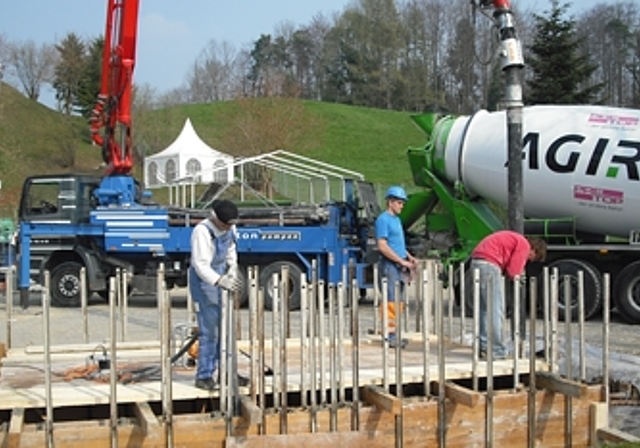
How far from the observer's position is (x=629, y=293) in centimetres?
1466

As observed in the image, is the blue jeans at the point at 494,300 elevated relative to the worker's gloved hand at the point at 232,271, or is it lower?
lower

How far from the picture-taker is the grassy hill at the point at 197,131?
5188 centimetres

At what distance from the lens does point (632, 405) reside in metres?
8.42

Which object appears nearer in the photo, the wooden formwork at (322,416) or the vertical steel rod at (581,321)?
the wooden formwork at (322,416)

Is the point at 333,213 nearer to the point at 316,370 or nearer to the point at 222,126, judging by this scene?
the point at 316,370

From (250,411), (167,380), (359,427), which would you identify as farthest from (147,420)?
(359,427)

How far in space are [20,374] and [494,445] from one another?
4.14 metres

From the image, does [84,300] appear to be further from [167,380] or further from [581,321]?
[581,321]

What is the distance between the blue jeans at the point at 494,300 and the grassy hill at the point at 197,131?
3653 centimetres

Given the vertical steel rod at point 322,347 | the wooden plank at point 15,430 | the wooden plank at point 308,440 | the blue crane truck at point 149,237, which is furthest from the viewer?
the blue crane truck at point 149,237

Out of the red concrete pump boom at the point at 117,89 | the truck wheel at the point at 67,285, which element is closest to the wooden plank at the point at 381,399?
the truck wheel at the point at 67,285

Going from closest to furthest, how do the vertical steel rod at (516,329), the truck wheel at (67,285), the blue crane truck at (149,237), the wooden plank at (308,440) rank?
the wooden plank at (308,440), the vertical steel rod at (516,329), the blue crane truck at (149,237), the truck wheel at (67,285)

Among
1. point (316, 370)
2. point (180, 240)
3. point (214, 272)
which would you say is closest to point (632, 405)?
point (316, 370)

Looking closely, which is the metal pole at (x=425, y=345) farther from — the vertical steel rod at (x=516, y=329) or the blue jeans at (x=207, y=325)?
the blue jeans at (x=207, y=325)
